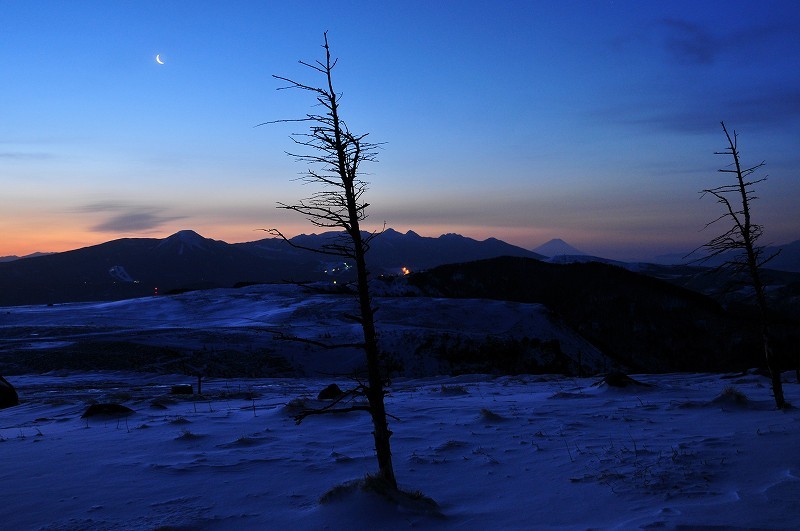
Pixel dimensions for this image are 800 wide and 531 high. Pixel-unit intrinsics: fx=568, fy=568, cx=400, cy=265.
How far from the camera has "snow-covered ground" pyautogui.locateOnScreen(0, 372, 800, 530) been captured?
22.0 feet

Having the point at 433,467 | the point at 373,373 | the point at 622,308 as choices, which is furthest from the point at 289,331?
the point at 622,308

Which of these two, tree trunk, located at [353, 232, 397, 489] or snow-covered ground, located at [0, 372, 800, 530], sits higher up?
Answer: tree trunk, located at [353, 232, 397, 489]

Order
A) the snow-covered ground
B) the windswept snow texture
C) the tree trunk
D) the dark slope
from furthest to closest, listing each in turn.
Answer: the dark slope, the windswept snow texture, the tree trunk, the snow-covered ground

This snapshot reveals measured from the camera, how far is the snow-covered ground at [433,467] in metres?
6.70

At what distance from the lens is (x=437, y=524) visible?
6.59m

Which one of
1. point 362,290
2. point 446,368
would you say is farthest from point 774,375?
point 446,368

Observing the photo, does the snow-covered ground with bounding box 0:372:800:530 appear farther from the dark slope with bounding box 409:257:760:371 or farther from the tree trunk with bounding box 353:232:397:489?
the dark slope with bounding box 409:257:760:371

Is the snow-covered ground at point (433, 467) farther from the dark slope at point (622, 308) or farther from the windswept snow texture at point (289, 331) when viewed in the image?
the dark slope at point (622, 308)

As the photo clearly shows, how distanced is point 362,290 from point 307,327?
4226 centimetres

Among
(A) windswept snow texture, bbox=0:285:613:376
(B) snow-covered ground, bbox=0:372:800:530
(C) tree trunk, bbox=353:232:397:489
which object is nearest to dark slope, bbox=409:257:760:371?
(A) windswept snow texture, bbox=0:285:613:376

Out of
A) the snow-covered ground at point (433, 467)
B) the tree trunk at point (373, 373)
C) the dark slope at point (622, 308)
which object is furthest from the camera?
the dark slope at point (622, 308)

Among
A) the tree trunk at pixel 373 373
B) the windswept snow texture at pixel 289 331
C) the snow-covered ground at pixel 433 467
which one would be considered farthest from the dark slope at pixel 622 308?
the tree trunk at pixel 373 373

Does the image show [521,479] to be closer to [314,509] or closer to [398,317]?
[314,509]

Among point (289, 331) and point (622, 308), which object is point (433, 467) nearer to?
point (289, 331)
